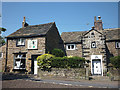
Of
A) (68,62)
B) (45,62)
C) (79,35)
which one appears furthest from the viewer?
(79,35)

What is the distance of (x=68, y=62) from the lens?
45.5ft

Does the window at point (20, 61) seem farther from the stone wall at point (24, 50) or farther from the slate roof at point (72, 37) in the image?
the slate roof at point (72, 37)

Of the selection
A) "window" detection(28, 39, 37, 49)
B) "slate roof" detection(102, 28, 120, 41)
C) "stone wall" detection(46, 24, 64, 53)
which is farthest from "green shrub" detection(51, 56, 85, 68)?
"slate roof" detection(102, 28, 120, 41)

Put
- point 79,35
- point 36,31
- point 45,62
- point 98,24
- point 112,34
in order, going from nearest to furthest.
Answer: point 45,62
point 36,31
point 112,34
point 79,35
point 98,24

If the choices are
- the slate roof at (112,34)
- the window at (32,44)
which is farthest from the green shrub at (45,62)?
the slate roof at (112,34)

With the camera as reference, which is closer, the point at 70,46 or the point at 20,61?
the point at 20,61

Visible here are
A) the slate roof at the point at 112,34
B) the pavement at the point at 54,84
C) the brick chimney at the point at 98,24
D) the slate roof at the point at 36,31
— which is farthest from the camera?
the brick chimney at the point at 98,24

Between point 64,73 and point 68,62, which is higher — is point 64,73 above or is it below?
below

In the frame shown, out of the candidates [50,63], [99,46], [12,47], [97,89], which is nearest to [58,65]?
[50,63]

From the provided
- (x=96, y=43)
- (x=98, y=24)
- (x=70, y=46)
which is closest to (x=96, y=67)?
(x=96, y=43)

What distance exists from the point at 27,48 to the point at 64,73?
27.2 ft

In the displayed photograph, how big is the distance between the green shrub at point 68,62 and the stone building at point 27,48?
405 centimetres

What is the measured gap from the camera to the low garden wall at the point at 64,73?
42.7 ft

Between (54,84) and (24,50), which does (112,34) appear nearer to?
(24,50)
